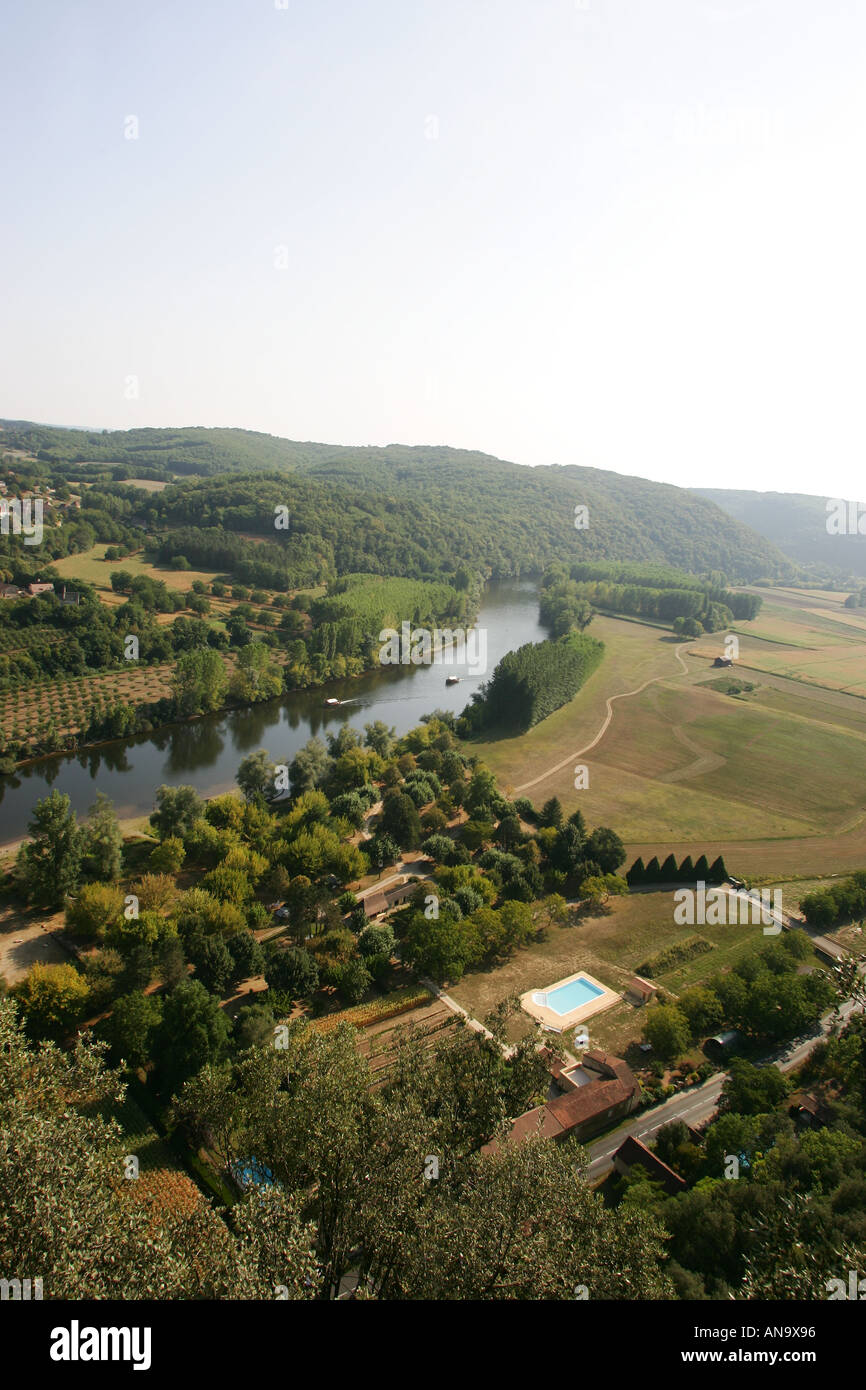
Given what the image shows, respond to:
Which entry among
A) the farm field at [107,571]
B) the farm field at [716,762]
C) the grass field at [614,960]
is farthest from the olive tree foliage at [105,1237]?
the farm field at [107,571]

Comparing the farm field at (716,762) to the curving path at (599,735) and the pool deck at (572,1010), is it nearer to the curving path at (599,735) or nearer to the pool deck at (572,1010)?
the curving path at (599,735)

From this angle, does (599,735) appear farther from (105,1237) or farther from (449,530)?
(449,530)

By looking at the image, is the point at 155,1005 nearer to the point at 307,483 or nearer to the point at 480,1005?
the point at 480,1005

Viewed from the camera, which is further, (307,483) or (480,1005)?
(307,483)

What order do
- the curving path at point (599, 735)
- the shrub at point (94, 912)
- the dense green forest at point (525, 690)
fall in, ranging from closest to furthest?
1. the shrub at point (94, 912)
2. the curving path at point (599, 735)
3. the dense green forest at point (525, 690)

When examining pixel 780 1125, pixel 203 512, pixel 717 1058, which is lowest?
pixel 717 1058
